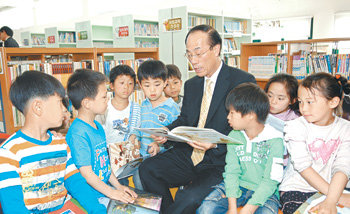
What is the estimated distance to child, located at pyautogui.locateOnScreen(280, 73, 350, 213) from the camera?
1.32m

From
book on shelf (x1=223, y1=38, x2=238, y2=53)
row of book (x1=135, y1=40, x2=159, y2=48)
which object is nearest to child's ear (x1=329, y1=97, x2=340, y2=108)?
book on shelf (x1=223, y1=38, x2=238, y2=53)

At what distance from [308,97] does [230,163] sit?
55cm

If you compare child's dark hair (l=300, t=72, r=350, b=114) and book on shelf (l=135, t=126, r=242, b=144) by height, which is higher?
child's dark hair (l=300, t=72, r=350, b=114)

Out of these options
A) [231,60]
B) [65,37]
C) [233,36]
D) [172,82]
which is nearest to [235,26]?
[233,36]

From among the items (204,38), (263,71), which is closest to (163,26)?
(263,71)

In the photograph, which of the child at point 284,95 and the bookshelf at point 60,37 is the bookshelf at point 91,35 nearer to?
the bookshelf at point 60,37

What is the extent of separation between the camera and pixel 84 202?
1360mm

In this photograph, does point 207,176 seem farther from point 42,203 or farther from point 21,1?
point 21,1

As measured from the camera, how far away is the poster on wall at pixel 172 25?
19.2 ft

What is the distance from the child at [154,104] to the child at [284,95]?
788mm

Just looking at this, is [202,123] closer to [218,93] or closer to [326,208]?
[218,93]

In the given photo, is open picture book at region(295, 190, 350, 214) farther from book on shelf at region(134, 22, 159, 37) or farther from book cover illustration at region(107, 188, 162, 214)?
book on shelf at region(134, 22, 159, 37)

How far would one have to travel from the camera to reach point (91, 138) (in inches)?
59.5

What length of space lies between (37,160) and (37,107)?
0.25 meters
